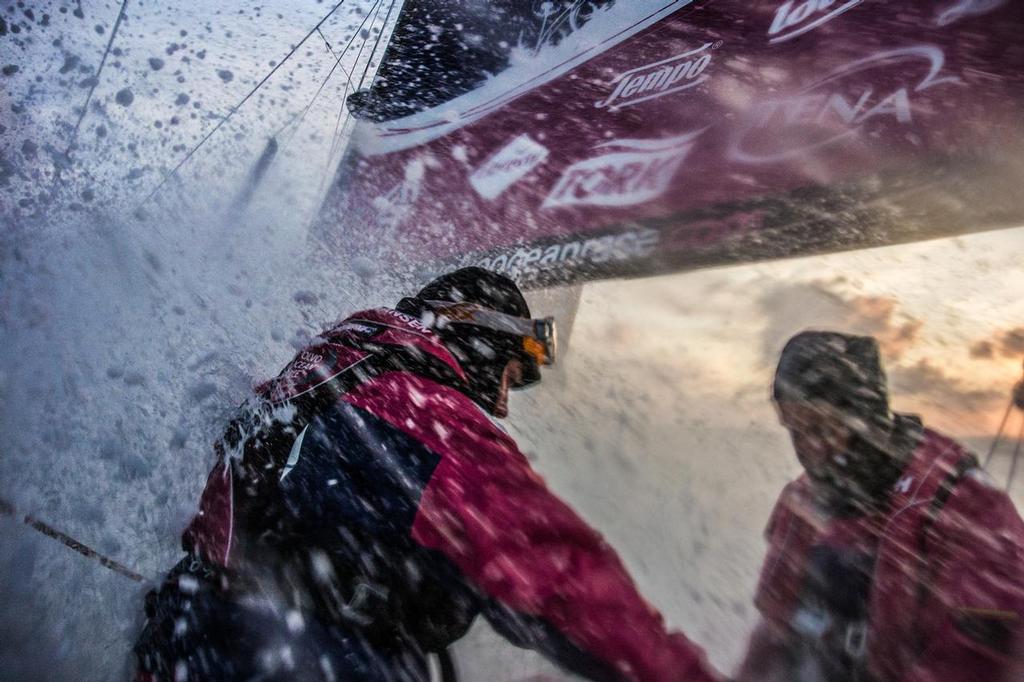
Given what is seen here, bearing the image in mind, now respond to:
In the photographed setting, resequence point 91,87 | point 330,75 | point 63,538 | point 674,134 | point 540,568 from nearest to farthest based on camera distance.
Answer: point 540,568 → point 63,538 → point 674,134 → point 91,87 → point 330,75

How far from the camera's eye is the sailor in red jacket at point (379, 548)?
72cm

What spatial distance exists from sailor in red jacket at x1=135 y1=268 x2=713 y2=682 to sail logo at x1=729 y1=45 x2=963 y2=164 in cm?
178

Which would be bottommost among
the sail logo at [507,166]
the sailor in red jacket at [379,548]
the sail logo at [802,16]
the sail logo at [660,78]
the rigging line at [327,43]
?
the sail logo at [507,166]

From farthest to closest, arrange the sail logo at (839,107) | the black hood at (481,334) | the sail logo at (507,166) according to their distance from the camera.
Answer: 1. the sail logo at (507,166)
2. the sail logo at (839,107)
3. the black hood at (481,334)

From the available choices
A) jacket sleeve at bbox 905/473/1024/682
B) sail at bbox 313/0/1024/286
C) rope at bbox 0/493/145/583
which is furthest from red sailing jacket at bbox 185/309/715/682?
sail at bbox 313/0/1024/286

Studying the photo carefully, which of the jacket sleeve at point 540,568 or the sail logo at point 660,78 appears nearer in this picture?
the jacket sleeve at point 540,568

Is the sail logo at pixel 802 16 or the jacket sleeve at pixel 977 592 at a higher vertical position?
the sail logo at pixel 802 16

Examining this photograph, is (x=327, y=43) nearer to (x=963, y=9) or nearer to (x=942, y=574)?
(x=963, y=9)

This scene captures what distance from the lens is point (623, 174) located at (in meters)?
2.59

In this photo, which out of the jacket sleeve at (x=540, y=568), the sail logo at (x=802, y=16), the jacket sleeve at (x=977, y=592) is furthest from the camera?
→ the sail logo at (x=802, y=16)

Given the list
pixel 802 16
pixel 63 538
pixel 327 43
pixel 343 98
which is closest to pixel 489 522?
pixel 63 538

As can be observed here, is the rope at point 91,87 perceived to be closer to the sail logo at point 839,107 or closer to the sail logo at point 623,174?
the sail logo at point 623,174

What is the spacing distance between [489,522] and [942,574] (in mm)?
855

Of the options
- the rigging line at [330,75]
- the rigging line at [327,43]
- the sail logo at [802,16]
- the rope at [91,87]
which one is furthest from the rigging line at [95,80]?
the sail logo at [802,16]
